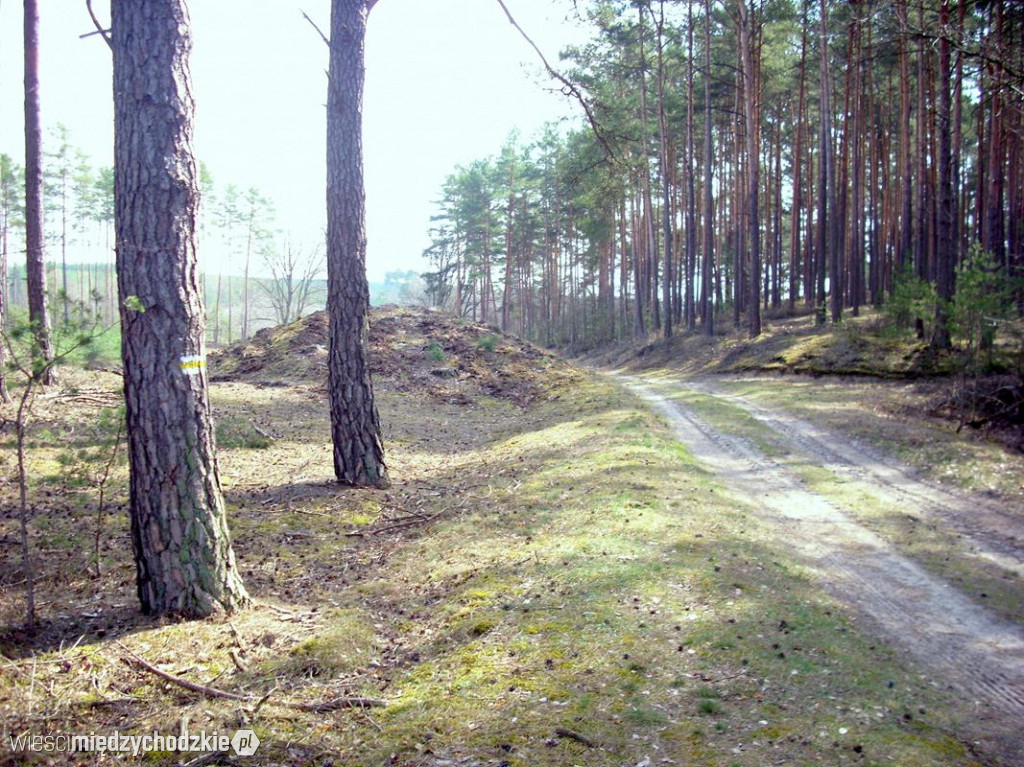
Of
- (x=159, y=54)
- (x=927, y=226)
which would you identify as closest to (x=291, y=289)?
(x=927, y=226)

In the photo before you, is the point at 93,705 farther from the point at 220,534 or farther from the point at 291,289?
the point at 291,289

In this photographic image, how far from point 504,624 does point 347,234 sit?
5.59 meters

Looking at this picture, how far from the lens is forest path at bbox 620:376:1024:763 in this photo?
4621 mm

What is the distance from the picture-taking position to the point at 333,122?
8.58 meters

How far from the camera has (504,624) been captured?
196 inches

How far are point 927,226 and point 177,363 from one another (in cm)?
2677

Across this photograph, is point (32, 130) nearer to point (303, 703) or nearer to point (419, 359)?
point (419, 359)

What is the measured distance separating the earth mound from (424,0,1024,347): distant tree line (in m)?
6.20

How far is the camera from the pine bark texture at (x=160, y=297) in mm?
4621

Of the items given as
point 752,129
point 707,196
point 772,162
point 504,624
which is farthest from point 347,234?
point 772,162

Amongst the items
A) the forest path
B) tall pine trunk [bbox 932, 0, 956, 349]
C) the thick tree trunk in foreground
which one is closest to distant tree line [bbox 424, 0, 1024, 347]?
tall pine trunk [bbox 932, 0, 956, 349]

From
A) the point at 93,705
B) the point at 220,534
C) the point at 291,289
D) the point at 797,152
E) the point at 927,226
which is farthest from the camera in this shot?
the point at 291,289

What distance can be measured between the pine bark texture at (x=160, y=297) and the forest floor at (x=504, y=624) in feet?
1.98

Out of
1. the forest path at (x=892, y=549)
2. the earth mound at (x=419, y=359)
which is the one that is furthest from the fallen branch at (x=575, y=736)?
the earth mound at (x=419, y=359)
